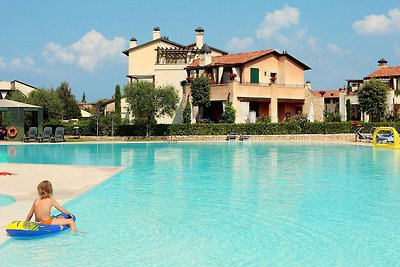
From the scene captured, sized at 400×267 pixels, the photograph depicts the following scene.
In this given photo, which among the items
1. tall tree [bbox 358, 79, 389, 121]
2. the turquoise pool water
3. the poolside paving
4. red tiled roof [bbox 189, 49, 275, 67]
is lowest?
the turquoise pool water

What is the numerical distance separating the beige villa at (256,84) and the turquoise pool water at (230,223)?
26.2 meters

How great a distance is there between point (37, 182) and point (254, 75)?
33.4 metres

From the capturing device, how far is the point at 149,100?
4062 cm

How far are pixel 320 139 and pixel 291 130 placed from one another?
2575 millimetres

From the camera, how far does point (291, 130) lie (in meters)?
41.5

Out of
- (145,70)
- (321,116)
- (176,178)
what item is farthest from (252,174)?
(145,70)

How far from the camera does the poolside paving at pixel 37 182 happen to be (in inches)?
384

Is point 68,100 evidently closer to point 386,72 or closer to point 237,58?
point 237,58

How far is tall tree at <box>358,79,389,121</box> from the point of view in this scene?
44.8 metres

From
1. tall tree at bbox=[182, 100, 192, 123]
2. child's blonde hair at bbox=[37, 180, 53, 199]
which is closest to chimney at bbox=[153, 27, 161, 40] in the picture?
tall tree at bbox=[182, 100, 192, 123]

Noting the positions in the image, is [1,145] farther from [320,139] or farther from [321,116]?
[321,116]

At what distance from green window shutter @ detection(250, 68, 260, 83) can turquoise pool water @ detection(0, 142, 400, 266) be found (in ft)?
93.8

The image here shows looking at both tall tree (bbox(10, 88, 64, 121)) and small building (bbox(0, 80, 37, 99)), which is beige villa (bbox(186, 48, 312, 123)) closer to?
tall tree (bbox(10, 88, 64, 121))

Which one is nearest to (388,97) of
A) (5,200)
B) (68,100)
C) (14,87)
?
(68,100)
